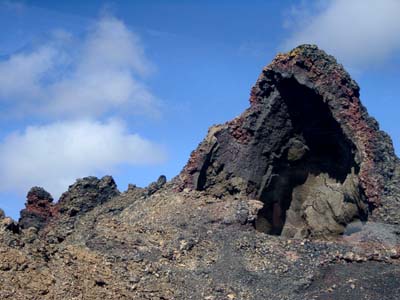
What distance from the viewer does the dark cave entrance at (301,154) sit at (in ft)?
111

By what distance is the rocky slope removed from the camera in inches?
956

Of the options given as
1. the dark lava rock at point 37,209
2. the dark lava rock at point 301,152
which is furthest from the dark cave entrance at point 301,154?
A: the dark lava rock at point 37,209

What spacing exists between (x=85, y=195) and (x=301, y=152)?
37.8ft

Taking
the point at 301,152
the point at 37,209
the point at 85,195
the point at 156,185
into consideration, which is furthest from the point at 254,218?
the point at 37,209

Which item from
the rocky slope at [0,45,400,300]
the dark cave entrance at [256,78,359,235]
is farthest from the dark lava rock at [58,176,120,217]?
the dark cave entrance at [256,78,359,235]

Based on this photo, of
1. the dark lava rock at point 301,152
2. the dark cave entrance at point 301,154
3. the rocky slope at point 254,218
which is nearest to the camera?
the rocky slope at point 254,218

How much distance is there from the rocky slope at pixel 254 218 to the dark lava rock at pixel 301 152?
5cm

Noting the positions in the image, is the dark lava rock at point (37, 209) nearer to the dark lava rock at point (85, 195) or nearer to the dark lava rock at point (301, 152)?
the dark lava rock at point (85, 195)

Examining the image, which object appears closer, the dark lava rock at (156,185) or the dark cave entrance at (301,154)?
the dark cave entrance at (301,154)

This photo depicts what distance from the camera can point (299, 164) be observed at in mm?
35938

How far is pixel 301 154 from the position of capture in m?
35.6

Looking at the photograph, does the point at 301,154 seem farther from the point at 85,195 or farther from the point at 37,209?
the point at 37,209

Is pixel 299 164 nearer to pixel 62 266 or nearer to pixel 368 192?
pixel 368 192

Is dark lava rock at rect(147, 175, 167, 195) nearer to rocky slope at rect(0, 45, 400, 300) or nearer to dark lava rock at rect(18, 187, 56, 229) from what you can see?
rocky slope at rect(0, 45, 400, 300)
